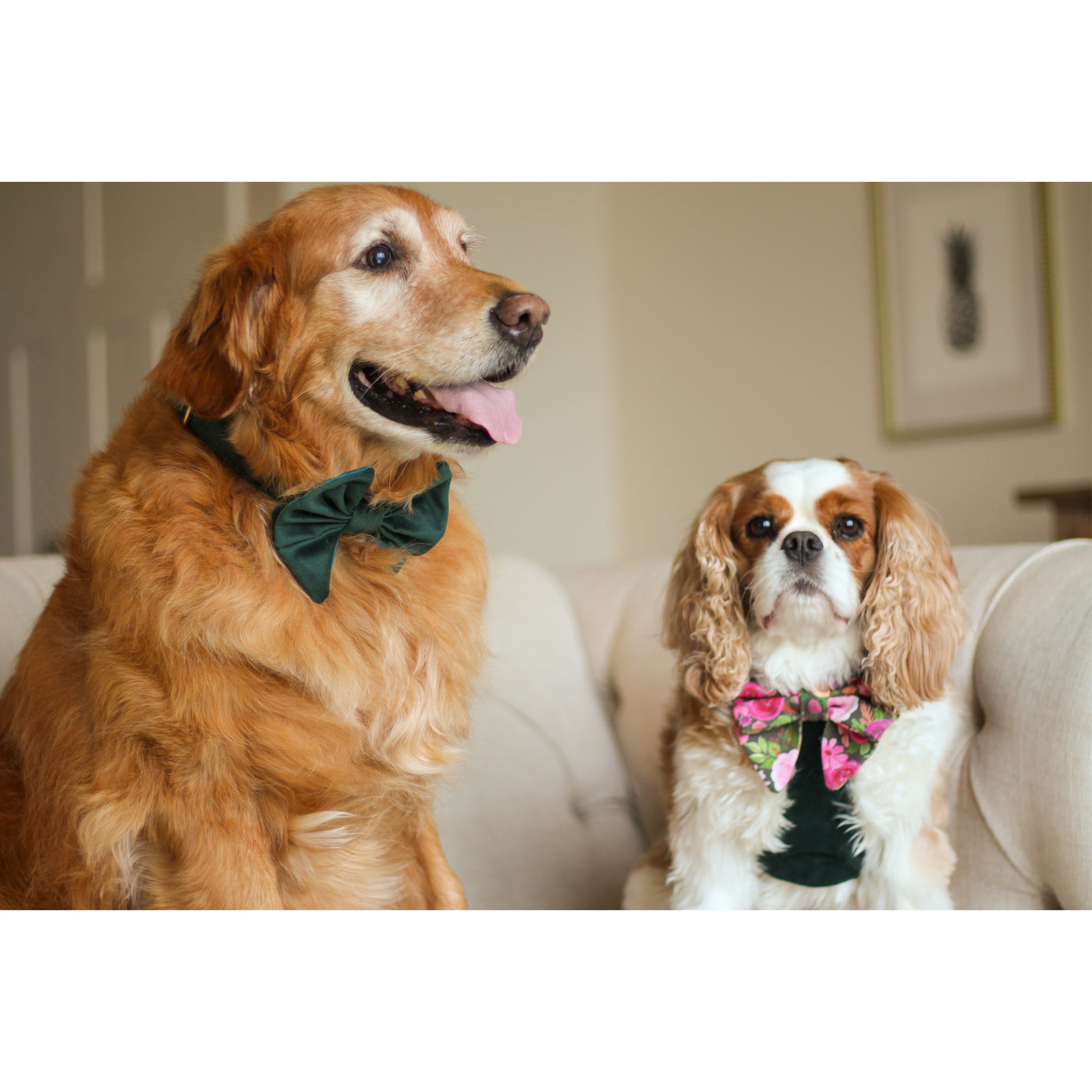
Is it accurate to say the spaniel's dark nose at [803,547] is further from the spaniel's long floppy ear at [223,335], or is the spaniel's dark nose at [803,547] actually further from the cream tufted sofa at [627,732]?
the spaniel's long floppy ear at [223,335]

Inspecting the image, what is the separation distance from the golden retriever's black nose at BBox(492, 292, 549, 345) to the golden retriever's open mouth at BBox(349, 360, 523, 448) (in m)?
0.06

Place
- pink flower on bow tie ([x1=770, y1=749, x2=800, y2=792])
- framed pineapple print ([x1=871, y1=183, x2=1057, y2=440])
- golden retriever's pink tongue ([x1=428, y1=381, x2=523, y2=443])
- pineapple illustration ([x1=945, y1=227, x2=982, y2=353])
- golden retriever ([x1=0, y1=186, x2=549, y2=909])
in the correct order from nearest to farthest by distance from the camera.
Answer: golden retriever ([x1=0, y1=186, x2=549, y2=909])
golden retriever's pink tongue ([x1=428, y1=381, x2=523, y2=443])
pink flower on bow tie ([x1=770, y1=749, x2=800, y2=792])
framed pineapple print ([x1=871, y1=183, x2=1057, y2=440])
pineapple illustration ([x1=945, y1=227, x2=982, y2=353])

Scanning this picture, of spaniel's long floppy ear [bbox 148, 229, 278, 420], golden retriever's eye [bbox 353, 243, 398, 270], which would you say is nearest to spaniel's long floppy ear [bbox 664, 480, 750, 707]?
golden retriever's eye [bbox 353, 243, 398, 270]

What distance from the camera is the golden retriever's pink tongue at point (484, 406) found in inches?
57.6

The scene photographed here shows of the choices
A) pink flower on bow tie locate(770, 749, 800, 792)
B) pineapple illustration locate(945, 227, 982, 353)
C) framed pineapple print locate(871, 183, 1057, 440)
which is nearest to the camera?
pink flower on bow tie locate(770, 749, 800, 792)

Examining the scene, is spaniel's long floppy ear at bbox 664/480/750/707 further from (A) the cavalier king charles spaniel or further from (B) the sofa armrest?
(B) the sofa armrest

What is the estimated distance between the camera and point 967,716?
6.40ft

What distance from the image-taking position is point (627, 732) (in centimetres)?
249

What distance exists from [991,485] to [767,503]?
2761mm

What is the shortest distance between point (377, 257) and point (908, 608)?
40.4 inches

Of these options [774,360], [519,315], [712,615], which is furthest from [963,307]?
[519,315]

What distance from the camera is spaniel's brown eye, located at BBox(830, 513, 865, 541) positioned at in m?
1.75
